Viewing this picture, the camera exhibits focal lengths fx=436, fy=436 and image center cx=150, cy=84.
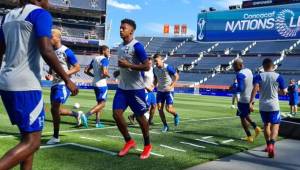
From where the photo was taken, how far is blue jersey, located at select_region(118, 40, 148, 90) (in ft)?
23.1

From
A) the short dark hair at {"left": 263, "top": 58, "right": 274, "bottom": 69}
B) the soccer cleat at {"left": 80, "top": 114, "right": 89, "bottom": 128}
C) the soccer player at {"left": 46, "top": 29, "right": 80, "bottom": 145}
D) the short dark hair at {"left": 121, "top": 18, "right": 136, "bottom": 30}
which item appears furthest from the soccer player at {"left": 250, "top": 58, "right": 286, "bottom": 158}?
the soccer cleat at {"left": 80, "top": 114, "right": 89, "bottom": 128}

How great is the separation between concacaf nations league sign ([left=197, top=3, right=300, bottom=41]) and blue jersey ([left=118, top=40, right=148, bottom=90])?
4569 centimetres

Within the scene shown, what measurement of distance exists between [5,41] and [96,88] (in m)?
6.79

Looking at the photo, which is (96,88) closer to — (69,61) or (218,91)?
(69,61)

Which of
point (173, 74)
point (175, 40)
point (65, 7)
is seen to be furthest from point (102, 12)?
point (173, 74)

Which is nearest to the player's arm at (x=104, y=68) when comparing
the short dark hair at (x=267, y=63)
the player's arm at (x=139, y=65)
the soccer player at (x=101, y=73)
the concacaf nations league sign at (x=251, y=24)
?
the soccer player at (x=101, y=73)

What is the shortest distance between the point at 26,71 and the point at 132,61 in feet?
10.5

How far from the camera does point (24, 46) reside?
401 centimetres

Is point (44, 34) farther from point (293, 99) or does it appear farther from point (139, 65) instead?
point (293, 99)

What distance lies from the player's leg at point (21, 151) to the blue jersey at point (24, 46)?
0.45m

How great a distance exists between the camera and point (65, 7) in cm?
6606

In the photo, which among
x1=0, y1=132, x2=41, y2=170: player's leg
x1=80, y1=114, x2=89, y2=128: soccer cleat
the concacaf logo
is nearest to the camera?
x1=0, y1=132, x2=41, y2=170: player's leg

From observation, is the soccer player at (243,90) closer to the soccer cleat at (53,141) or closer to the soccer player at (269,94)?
the soccer player at (269,94)

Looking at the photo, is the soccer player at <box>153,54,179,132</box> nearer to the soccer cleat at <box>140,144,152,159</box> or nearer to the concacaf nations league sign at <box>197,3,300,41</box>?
the soccer cleat at <box>140,144,152,159</box>
